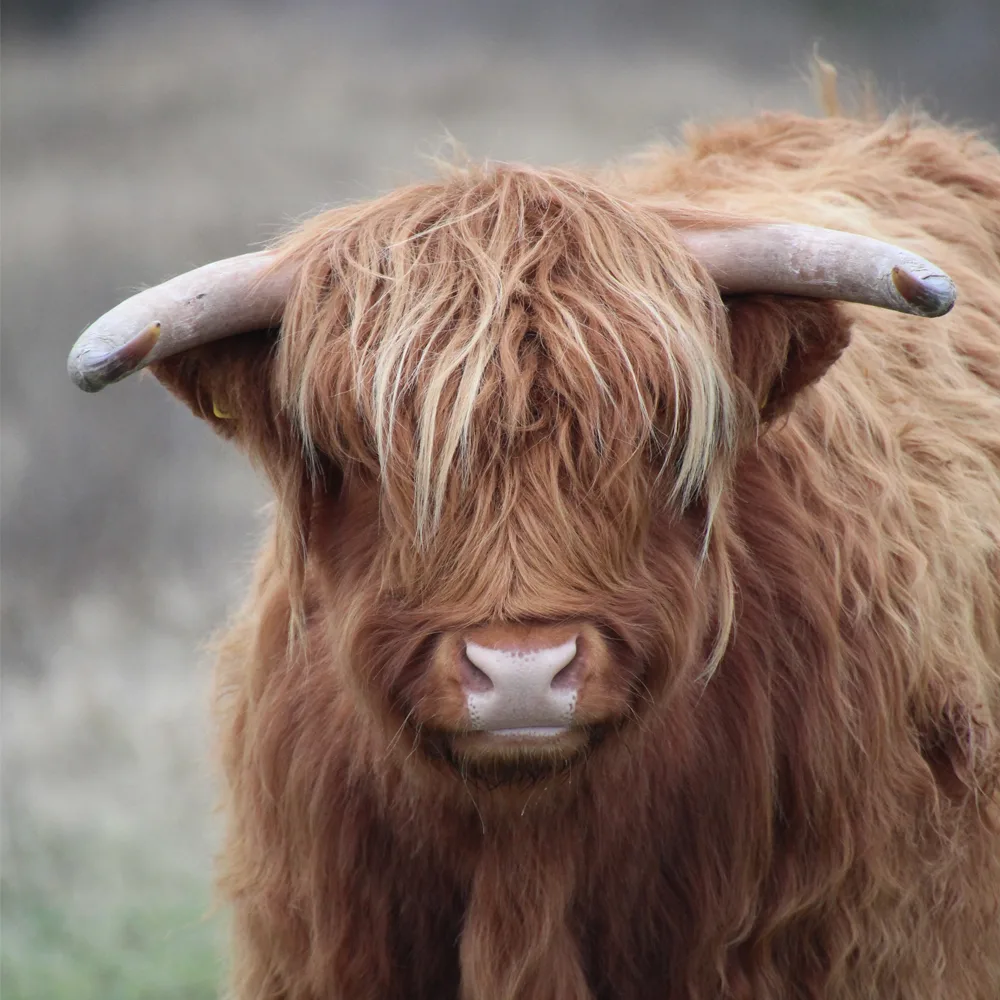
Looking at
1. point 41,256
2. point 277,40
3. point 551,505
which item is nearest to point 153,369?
point 551,505

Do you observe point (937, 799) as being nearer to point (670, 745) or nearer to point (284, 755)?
point (670, 745)

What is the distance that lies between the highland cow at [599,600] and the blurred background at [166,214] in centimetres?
240

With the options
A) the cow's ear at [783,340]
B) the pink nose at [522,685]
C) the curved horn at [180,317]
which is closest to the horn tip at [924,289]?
the cow's ear at [783,340]

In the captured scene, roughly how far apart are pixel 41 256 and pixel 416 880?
532cm

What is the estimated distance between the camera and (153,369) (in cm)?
235

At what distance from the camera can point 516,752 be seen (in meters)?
2.17

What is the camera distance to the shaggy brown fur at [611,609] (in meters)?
2.26

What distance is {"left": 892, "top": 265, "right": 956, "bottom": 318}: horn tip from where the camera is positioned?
2158 millimetres

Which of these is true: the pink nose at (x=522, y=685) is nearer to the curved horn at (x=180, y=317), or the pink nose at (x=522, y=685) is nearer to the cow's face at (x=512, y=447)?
the cow's face at (x=512, y=447)

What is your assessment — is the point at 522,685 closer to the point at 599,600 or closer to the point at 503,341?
the point at 599,600

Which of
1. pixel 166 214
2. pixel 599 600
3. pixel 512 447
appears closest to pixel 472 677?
pixel 599 600

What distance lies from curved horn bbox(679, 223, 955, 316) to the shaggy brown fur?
0.17 feet

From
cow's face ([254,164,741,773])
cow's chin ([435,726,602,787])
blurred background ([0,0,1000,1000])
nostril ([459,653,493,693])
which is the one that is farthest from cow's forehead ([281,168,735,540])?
blurred background ([0,0,1000,1000])

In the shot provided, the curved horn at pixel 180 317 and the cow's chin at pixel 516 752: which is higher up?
the curved horn at pixel 180 317
